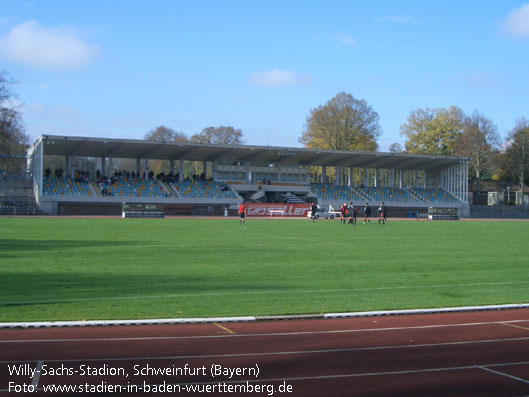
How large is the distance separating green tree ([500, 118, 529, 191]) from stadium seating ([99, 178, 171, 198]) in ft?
173

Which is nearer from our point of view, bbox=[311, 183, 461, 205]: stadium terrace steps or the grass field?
the grass field

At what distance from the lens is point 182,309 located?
1118 cm

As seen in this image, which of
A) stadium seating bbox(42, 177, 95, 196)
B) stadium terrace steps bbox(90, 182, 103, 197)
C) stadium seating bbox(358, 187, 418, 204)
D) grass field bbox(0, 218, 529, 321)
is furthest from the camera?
stadium seating bbox(358, 187, 418, 204)

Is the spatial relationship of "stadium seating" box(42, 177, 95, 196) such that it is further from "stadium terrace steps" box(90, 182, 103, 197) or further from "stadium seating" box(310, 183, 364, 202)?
"stadium seating" box(310, 183, 364, 202)

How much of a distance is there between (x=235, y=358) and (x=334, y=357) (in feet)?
4.29

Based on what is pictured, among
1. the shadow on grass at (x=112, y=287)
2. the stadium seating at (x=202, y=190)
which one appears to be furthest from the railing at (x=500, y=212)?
the shadow on grass at (x=112, y=287)

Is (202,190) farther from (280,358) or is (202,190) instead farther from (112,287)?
(280,358)

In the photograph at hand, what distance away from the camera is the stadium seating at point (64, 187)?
61.5 meters

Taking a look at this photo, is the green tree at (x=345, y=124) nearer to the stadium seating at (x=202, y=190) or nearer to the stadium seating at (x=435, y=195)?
the stadium seating at (x=435, y=195)

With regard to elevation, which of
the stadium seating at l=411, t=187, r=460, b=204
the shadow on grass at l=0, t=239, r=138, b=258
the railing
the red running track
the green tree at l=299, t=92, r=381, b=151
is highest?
the green tree at l=299, t=92, r=381, b=151

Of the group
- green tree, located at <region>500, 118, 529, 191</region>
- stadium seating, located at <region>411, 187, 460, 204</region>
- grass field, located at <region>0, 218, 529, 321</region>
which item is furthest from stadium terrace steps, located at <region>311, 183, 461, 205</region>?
grass field, located at <region>0, 218, 529, 321</region>

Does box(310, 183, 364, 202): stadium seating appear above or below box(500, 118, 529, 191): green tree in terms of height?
below

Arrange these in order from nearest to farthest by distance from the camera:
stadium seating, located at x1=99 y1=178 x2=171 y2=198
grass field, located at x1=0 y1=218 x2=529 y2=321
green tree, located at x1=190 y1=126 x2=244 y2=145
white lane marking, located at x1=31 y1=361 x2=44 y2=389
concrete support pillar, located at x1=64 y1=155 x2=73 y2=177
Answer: white lane marking, located at x1=31 y1=361 x2=44 y2=389, grass field, located at x1=0 y1=218 x2=529 y2=321, stadium seating, located at x1=99 y1=178 x2=171 y2=198, concrete support pillar, located at x1=64 y1=155 x2=73 y2=177, green tree, located at x1=190 y1=126 x2=244 y2=145

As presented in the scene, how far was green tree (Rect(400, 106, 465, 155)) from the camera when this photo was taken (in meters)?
91.0
